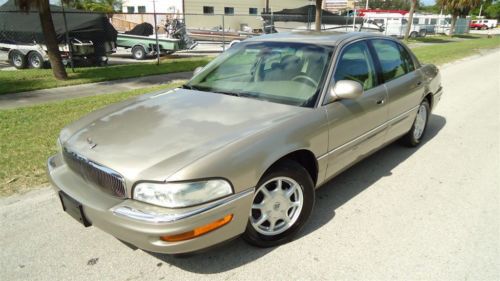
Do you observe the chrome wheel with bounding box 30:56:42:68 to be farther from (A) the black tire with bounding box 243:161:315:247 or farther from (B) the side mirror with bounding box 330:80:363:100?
(A) the black tire with bounding box 243:161:315:247

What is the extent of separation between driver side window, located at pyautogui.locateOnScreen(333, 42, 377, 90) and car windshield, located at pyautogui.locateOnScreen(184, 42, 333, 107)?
0.55 ft

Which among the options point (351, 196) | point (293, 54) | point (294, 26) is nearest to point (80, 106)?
point (293, 54)

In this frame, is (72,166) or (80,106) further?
(80,106)

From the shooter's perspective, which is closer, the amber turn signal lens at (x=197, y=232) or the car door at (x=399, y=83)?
the amber turn signal lens at (x=197, y=232)

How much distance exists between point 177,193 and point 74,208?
33.7 inches

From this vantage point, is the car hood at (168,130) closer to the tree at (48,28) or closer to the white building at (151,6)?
the tree at (48,28)

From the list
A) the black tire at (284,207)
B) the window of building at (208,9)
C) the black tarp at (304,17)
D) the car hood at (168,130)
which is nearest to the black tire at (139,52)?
the black tarp at (304,17)

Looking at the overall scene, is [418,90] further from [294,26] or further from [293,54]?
[294,26]

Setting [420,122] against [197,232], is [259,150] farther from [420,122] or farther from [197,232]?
[420,122]

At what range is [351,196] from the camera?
12.2 feet

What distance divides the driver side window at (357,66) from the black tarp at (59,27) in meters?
12.4

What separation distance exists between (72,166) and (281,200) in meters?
1.60

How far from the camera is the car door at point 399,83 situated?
4113 millimetres

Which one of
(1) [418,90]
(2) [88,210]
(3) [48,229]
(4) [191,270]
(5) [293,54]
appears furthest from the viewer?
(1) [418,90]
